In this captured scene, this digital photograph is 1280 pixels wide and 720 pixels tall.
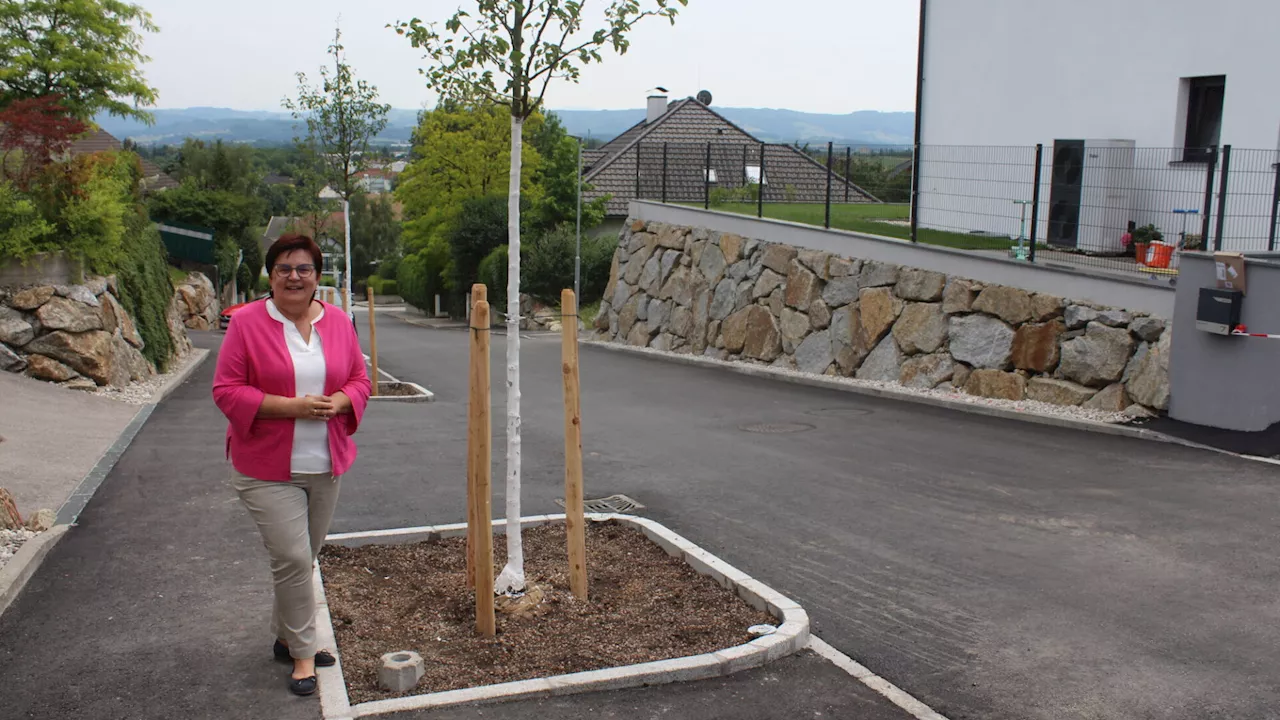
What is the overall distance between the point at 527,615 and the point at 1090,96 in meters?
14.1

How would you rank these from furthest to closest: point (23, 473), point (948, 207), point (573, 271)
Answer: point (573, 271)
point (948, 207)
point (23, 473)

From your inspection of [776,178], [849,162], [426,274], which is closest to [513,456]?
[849,162]

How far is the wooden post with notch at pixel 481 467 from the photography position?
477 centimetres

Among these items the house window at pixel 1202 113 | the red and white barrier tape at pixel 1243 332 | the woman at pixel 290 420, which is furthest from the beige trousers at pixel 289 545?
the house window at pixel 1202 113

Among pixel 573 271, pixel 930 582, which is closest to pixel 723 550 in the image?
pixel 930 582

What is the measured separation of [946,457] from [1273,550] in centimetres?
335

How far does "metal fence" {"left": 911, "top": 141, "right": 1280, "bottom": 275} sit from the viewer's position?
41.0 ft

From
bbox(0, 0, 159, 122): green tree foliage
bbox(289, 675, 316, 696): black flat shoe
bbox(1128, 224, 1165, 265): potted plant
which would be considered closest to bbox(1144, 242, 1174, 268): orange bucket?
bbox(1128, 224, 1165, 265): potted plant

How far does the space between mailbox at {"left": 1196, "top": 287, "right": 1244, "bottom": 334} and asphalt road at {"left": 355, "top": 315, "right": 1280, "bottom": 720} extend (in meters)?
1.38

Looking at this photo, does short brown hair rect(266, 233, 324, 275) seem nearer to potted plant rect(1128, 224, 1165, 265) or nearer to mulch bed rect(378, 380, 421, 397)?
mulch bed rect(378, 380, 421, 397)

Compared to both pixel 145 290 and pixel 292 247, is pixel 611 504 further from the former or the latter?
pixel 145 290

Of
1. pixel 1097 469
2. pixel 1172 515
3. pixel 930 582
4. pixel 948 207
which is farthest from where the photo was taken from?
pixel 948 207

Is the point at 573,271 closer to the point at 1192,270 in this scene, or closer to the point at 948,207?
the point at 948,207

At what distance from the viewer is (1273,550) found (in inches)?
266
